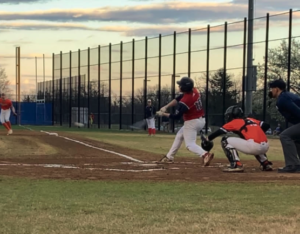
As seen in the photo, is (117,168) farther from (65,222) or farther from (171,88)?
(171,88)

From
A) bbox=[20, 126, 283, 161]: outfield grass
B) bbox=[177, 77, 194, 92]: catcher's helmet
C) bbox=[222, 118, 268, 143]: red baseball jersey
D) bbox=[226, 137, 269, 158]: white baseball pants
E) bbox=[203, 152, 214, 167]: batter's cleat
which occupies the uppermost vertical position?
bbox=[177, 77, 194, 92]: catcher's helmet

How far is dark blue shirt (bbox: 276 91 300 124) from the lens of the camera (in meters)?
9.74

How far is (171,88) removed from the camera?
37.8 metres

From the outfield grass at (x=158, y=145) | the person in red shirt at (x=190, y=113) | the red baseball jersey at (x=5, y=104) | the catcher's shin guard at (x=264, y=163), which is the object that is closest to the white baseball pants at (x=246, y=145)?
the catcher's shin guard at (x=264, y=163)

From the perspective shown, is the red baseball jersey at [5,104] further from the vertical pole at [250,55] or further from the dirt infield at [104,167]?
the vertical pole at [250,55]

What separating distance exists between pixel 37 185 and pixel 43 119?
153 ft

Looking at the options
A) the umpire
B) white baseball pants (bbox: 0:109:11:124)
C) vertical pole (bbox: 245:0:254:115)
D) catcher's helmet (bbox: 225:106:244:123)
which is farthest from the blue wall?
the umpire

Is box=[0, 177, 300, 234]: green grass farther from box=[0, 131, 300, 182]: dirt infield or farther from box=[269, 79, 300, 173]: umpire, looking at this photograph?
box=[269, 79, 300, 173]: umpire

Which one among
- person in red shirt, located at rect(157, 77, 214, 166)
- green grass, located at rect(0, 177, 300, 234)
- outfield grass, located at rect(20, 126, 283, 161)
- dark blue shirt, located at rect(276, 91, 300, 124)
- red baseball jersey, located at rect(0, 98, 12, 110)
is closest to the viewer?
green grass, located at rect(0, 177, 300, 234)

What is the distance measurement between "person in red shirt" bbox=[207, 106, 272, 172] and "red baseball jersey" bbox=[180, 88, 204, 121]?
866mm

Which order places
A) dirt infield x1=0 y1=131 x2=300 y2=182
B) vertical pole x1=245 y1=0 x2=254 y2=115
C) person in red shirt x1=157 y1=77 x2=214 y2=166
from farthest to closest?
vertical pole x1=245 y1=0 x2=254 y2=115 < person in red shirt x1=157 y1=77 x2=214 y2=166 < dirt infield x1=0 y1=131 x2=300 y2=182

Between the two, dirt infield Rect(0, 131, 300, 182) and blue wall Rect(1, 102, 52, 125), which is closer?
dirt infield Rect(0, 131, 300, 182)

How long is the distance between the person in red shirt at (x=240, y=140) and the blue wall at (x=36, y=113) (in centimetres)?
4489

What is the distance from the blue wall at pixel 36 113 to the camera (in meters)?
53.7
